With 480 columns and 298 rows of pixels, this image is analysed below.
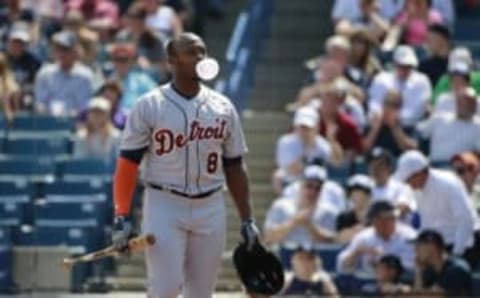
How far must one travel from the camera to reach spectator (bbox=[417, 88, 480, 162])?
16.5 meters

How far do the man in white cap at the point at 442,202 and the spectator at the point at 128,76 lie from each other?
3.09 meters

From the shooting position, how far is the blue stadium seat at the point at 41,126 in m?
17.4

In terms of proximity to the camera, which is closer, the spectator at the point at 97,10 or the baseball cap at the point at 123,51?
the baseball cap at the point at 123,51

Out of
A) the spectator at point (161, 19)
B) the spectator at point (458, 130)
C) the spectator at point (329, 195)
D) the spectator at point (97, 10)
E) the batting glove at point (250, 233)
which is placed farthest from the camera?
the spectator at point (97, 10)

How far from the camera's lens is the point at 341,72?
17.7 m

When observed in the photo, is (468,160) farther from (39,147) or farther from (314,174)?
(39,147)

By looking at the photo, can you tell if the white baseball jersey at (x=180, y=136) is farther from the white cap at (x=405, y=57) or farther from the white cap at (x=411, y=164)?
the white cap at (x=405, y=57)

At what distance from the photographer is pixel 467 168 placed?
52.9ft

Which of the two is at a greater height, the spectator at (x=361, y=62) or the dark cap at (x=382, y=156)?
the spectator at (x=361, y=62)

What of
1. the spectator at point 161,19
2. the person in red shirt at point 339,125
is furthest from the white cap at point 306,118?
the spectator at point 161,19

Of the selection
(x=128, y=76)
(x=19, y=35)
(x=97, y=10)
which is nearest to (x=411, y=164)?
(x=128, y=76)

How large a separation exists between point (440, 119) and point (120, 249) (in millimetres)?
5722

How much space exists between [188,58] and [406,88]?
6067 mm

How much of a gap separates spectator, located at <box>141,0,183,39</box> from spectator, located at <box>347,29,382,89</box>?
7.07 feet
